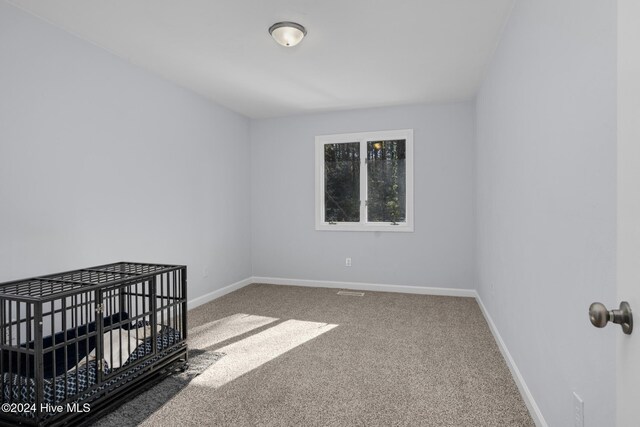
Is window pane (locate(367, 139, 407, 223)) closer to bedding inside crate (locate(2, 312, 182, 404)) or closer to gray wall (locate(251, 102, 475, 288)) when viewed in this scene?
gray wall (locate(251, 102, 475, 288))

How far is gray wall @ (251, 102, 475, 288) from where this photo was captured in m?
4.64

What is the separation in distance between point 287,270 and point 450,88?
3.22 metres

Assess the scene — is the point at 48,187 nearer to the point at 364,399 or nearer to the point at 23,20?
the point at 23,20

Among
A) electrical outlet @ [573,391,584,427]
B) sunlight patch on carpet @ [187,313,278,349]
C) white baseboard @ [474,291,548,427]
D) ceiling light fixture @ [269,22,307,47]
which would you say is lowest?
sunlight patch on carpet @ [187,313,278,349]

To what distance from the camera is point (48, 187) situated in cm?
261

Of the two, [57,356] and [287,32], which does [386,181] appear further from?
[57,356]

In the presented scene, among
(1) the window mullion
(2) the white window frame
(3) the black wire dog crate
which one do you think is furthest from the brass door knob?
(1) the window mullion

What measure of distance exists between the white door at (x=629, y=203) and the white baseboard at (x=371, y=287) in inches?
158

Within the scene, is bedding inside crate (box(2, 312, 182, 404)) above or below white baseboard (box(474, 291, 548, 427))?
above

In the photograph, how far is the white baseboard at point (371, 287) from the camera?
183 inches

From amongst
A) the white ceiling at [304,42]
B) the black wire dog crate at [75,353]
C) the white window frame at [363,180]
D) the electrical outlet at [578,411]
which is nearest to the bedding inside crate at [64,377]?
the black wire dog crate at [75,353]

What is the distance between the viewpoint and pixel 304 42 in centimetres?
295

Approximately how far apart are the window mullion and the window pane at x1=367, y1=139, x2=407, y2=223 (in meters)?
0.04

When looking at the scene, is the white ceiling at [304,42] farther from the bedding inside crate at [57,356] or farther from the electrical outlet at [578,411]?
the electrical outlet at [578,411]
